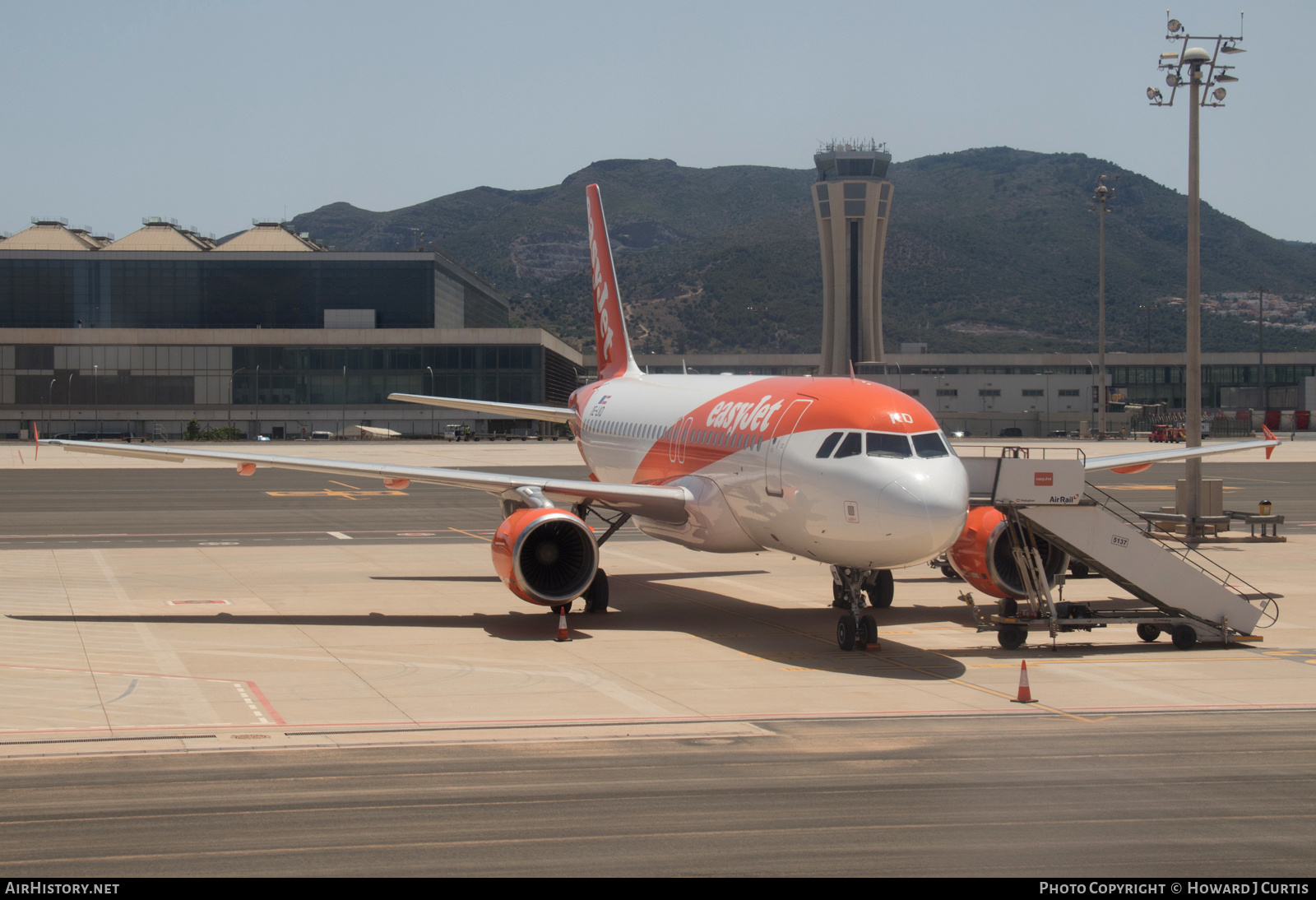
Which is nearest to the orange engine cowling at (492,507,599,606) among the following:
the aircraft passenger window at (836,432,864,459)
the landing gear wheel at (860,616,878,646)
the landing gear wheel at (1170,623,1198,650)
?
the landing gear wheel at (860,616,878,646)

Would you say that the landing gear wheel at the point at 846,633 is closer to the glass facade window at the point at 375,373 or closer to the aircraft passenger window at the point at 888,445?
the aircraft passenger window at the point at 888,445

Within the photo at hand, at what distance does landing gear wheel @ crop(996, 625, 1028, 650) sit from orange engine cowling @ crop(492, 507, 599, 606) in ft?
25.0

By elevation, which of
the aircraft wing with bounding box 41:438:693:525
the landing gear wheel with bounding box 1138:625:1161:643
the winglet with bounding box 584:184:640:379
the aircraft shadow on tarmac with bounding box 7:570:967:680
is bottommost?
the aircraft shadow on tarmac with bounding box 7:570:967:680

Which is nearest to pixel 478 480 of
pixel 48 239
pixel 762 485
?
pixel 762 485

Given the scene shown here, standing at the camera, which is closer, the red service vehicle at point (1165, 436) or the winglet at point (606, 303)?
the winglet at point (606, 303)

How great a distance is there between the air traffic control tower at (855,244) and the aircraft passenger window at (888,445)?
149m

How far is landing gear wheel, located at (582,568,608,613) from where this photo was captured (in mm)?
25797

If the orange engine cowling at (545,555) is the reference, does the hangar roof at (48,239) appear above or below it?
above

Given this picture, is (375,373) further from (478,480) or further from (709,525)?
(709,525)

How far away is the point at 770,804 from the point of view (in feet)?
40.4

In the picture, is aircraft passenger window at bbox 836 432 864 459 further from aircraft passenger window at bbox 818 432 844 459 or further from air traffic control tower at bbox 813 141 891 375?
air traffic control tower at bbox 813 141 891 375

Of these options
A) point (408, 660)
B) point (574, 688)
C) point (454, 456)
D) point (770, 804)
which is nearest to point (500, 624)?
point (408, 660)

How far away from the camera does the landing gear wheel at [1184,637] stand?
2212cm

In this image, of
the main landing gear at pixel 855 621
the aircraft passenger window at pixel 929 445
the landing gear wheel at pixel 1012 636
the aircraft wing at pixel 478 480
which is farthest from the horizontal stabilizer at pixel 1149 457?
the aircraft wing at pixel 478 480
